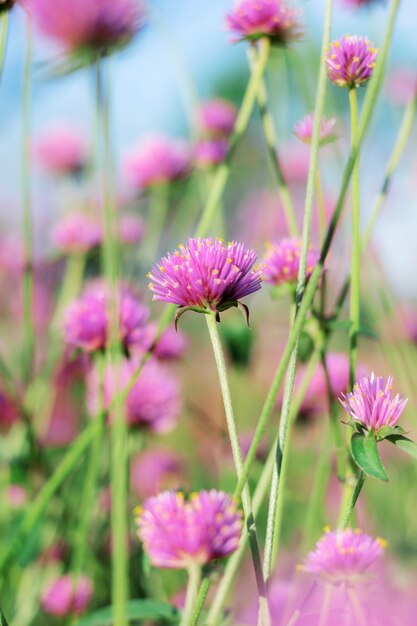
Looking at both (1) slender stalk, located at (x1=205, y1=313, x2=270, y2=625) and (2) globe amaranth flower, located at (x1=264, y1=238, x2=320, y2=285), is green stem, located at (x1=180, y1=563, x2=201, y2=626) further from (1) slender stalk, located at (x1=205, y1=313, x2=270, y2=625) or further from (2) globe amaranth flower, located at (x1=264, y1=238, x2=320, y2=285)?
(2) globe amaranth flower, located at (x1=264, y1=238, x2=320, y2=285)

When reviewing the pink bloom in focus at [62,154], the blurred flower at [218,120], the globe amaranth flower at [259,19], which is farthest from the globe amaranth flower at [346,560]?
the pink bloom in focus at [62,154]

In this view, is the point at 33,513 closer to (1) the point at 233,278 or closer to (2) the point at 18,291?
(1) the point at 233,278

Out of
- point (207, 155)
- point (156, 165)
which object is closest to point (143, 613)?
point (207, 155)

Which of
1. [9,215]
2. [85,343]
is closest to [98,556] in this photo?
[85,343]

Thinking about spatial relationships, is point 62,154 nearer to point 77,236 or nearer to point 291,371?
point 77,236

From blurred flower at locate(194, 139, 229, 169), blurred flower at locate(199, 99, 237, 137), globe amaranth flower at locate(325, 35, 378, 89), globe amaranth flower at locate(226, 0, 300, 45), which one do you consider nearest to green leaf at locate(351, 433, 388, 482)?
globe amaranth flower at locate(325, 35, 378, 89)

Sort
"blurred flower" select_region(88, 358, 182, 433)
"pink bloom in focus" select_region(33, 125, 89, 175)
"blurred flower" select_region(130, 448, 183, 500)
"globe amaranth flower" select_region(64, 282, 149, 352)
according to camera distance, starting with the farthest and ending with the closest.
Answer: "pink bloom in focus" select_region(33, 125, 89, 175)
"blurred flower" select_region(130, 448, 183, 500)
"blurred flower" select_region(88, 358, 182, 433)
"globe amaranth flower" select_region(64, 282, 149, 352)
